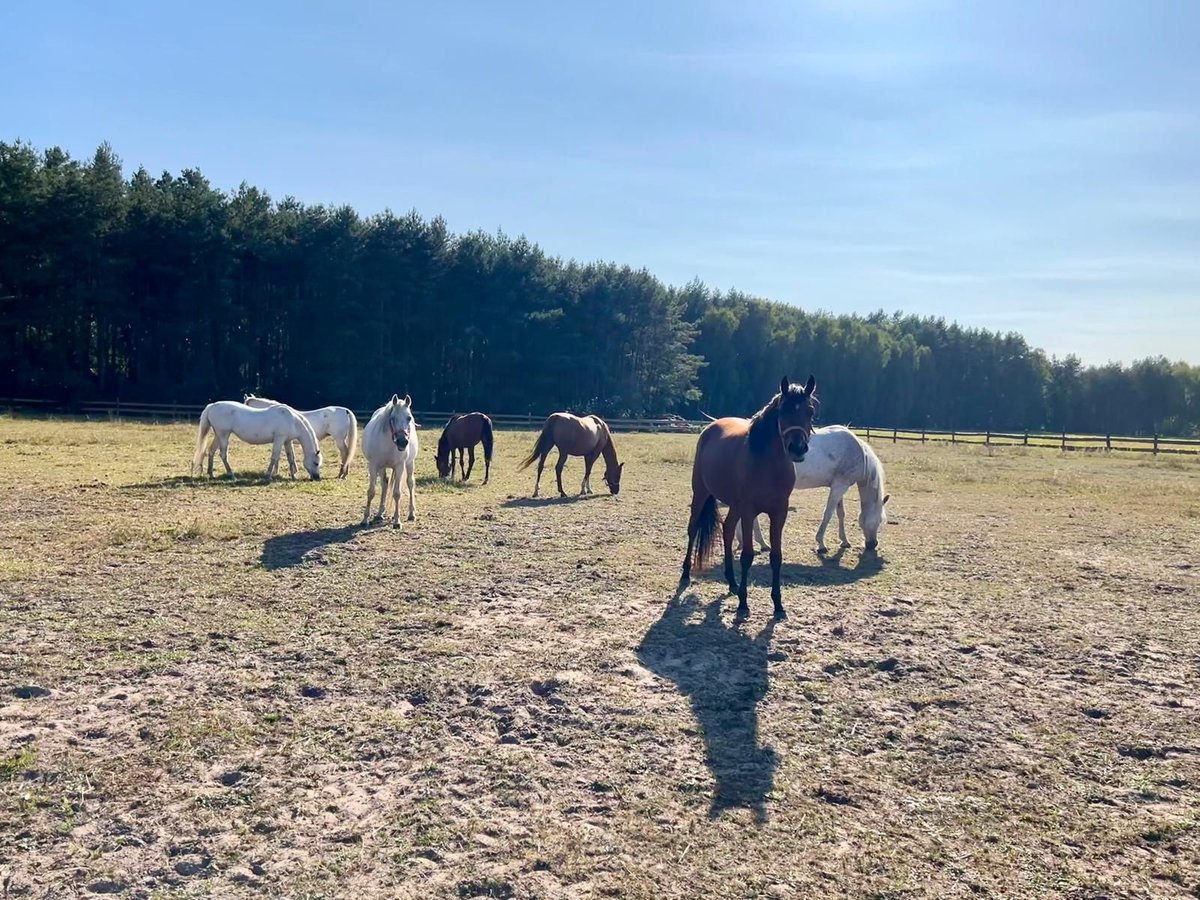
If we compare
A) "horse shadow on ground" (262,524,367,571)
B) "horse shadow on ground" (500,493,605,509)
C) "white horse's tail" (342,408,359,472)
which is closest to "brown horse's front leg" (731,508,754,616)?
"horse shadow on ground" (262,524,367,571)

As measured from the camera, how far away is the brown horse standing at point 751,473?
715 cm

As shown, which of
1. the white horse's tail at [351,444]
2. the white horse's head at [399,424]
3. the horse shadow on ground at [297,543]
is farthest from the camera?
the white horse's tail at [351,444]

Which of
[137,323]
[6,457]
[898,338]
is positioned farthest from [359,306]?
[898,338]

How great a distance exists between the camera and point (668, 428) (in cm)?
Result: 4853

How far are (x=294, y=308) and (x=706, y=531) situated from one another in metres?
40.0

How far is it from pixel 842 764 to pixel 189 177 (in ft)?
162

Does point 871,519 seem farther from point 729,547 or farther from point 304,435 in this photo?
point 304,435

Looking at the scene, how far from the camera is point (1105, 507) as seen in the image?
15.9 metres

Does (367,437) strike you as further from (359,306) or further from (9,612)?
(359,306)

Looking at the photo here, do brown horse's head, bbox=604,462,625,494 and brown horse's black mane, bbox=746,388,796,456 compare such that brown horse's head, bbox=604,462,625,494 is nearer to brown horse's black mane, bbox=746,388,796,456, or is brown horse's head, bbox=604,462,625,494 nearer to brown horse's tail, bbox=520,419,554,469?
brown horse's tail, bbox=520,419,554,469

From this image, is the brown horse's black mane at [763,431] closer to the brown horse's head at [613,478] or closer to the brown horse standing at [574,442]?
the brown horse standing at [574,442]

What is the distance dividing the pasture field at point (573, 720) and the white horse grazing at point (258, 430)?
547 centimetres

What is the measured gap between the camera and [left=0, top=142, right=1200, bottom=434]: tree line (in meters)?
37.8

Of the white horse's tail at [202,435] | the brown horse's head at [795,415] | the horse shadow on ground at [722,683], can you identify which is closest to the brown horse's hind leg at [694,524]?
the horse shadow on ground at [722,683]
